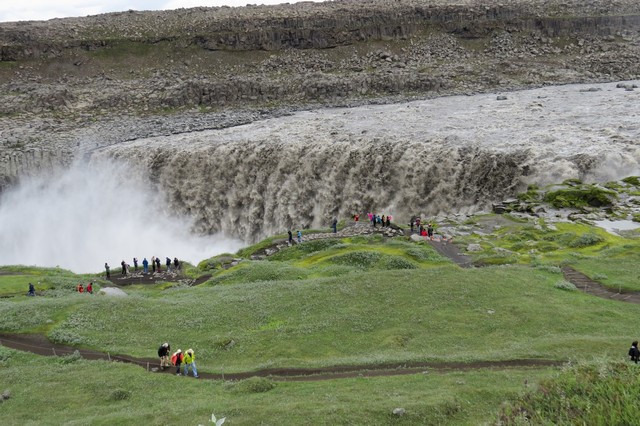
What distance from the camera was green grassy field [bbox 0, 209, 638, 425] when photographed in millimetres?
17094

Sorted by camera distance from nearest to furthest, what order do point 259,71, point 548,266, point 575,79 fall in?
point 548,266 < point 575,79 < point 259,71

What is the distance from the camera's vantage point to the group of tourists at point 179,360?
907 inches

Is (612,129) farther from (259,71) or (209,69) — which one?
(209,69)

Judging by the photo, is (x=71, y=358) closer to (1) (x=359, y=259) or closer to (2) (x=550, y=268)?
(1) (x=359, y=259)

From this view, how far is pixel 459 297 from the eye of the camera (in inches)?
1112

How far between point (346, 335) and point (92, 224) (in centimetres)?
5498

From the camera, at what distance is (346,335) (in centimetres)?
2570

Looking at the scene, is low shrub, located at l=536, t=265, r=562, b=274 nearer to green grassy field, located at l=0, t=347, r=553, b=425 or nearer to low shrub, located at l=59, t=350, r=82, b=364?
green grassy field, located at l=0, t=347, r=553, b=425

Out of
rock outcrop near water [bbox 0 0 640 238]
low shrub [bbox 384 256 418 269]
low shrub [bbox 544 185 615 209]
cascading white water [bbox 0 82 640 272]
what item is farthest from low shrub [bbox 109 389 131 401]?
rock outcrop near water [bbox 0 0 640 238]

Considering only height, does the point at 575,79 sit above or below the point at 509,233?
above

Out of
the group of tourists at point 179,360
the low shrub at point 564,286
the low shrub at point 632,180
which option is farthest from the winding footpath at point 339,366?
the low shrub at point 632,180

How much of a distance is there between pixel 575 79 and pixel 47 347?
96.1 meters

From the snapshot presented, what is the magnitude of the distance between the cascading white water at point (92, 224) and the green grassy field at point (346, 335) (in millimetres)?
23399

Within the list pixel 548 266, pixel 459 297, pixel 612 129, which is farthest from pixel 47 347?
pixel 612 129
